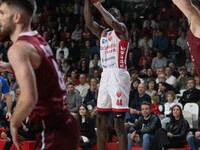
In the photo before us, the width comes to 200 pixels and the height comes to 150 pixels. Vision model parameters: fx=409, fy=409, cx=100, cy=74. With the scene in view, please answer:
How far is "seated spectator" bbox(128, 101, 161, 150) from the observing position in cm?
794

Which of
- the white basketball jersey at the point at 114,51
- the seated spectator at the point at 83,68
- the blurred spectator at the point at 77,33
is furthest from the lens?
the blurred spectator at the point at 77,33

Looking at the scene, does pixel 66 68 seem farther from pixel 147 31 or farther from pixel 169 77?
pixel 169 77

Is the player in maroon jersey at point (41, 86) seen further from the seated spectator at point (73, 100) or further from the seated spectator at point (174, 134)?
the seated spectator at point (73, 100)

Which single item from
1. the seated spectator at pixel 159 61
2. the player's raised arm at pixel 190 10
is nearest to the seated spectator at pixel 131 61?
the seated spectator at pixel 159 61

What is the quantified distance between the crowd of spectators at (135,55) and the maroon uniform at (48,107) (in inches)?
217

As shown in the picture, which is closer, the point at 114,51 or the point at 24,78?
the point at 24,78

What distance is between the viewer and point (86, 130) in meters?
8.54

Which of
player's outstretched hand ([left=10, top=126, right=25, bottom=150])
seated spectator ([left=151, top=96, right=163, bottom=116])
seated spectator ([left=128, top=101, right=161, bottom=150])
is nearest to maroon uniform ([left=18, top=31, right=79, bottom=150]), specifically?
player's outstretched hand ([left=10, top=126, right=25, bottom=150])

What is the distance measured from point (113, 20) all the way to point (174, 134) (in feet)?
10.2

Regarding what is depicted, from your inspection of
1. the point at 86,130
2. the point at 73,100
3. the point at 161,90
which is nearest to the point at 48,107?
the point at 86,130

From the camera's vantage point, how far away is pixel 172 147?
806cm

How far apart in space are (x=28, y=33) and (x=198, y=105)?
23.1ft

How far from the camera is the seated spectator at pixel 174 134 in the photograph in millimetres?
7914

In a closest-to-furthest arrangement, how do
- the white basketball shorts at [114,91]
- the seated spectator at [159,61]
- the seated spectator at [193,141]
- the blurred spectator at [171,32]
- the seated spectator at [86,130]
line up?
1. the white basketball shorts at [114,91]
2. the seated spectator at [193,141]
3. the seated spectator at [86,130]
4. the seated spectator at [159,61]
5. the blurred spectator at [171,32]
